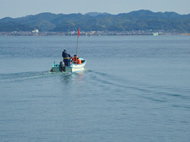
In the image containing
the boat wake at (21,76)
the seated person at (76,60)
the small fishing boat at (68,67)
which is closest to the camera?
the boat wake at (21,76)

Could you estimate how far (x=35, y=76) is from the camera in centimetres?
4519

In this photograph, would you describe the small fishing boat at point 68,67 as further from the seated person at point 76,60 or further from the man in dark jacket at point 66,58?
the man in dark jacket at point 66,58

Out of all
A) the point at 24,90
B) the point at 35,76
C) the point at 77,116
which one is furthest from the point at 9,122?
the point at 35,76

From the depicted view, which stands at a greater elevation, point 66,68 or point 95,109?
point 66,68

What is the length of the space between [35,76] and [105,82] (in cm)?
815

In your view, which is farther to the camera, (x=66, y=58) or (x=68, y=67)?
(x=68, y=67)

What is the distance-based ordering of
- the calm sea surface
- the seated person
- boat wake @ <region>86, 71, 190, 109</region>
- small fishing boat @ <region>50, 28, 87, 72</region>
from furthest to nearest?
1. the seated person
2. small fishing boat @ <region>50, 28, 87, 72</region>
3. boat wake @ <region>86, 71, 190, 109</region>
4. the calm sea surface

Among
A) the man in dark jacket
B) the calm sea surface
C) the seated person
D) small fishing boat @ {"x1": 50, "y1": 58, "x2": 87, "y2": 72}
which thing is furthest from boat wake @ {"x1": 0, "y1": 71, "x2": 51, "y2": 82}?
the seated person

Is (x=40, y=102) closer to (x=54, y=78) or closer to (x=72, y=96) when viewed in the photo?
(x=72, y=96)

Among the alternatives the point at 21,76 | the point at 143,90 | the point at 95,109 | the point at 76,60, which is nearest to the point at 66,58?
the point at 76,60

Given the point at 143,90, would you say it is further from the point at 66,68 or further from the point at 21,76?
the point at 21,76

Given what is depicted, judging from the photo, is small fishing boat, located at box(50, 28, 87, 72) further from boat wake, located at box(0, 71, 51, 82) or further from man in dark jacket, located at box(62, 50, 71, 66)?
boat wake, located at box(0, 71, 51, 82)

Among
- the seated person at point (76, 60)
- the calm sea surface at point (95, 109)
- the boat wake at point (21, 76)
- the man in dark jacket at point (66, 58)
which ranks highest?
the man in dark jacket at point (66, 58)

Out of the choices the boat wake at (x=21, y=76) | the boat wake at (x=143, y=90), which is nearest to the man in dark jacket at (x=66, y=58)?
the boat wake at (x=21, y=76)
